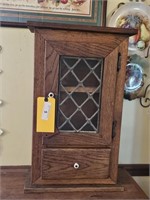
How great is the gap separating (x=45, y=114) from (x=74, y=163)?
21cm

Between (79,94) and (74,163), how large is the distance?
→ 251 mm

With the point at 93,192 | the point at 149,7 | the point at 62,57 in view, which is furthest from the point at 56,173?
the point at 149,7

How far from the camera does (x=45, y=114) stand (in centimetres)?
85

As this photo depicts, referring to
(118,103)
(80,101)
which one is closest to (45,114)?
(80,101)

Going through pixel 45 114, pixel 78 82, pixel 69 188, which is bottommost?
pixel 69 188

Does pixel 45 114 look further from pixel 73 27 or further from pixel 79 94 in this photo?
pixel 73 27

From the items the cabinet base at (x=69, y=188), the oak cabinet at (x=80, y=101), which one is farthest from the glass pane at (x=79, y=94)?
the cabinet base at (x=69, y=188)

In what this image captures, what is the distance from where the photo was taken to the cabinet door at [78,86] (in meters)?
0.83

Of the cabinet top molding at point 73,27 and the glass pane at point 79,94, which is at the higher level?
the cabinet top molding at point 73,27

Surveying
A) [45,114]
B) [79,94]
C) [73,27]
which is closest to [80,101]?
[79,94]

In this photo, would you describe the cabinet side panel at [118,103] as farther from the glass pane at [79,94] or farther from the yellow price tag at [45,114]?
the yellow price tag at [45,114]

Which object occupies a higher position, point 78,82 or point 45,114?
point 78,82

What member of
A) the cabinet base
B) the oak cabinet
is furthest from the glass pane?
the cabinet base

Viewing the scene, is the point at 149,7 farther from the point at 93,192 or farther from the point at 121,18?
the point at 93,192
